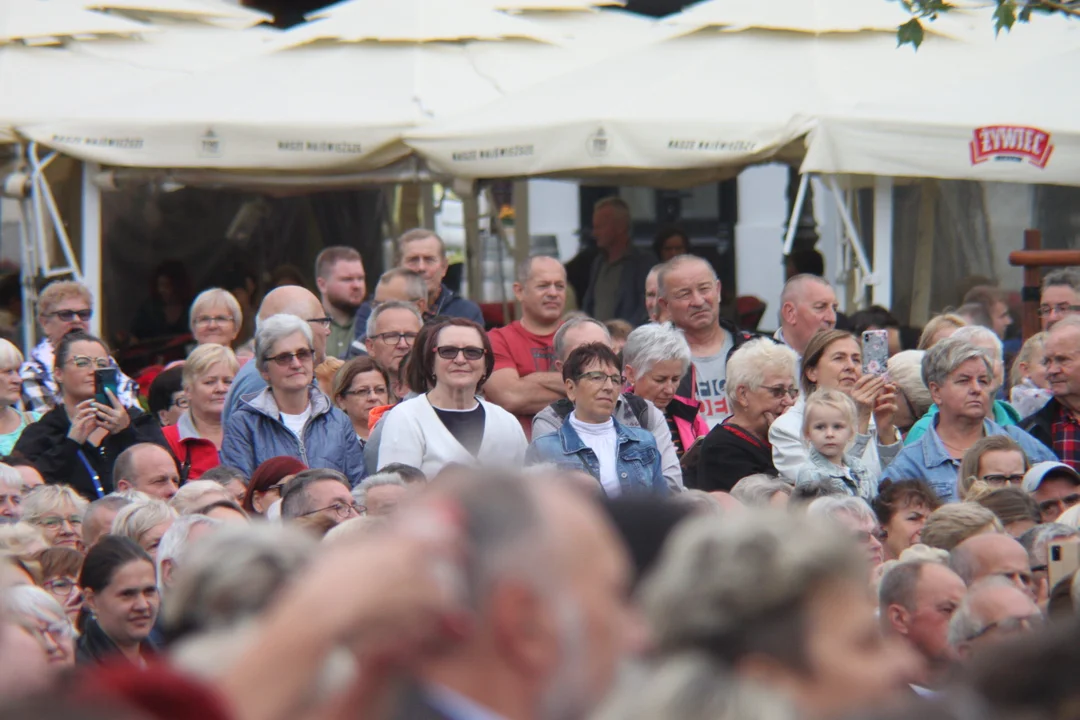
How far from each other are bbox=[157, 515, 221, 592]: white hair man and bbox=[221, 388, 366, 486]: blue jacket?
1.91m

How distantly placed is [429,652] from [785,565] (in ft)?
1.40

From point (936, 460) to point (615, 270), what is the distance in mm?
4599

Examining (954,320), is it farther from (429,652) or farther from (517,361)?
(429,652)

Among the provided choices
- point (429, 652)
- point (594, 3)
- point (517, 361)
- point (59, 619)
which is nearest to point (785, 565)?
point (429, 652)

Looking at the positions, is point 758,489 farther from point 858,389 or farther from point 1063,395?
point 1063,395

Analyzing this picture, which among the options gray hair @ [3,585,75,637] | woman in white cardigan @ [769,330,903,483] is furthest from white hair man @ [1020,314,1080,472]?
gray hair @ [3,585,75,637]

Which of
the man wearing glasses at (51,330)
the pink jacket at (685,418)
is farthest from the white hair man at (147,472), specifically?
the pink jacket at (685,418)

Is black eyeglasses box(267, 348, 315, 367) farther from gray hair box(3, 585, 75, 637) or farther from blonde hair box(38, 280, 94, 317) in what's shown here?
gray hair box(3, 585, 75, 637)

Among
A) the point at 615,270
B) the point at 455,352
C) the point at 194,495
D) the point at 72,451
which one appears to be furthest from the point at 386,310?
the point at 615,270

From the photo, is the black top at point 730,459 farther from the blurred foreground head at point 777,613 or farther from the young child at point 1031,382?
the blurred foreground head at point 777,613

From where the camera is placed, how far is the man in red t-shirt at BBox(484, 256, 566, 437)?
24.0ft

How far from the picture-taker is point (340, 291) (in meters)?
9.10

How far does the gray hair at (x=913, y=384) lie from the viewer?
747 cm

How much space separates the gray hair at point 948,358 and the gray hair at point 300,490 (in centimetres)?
250
